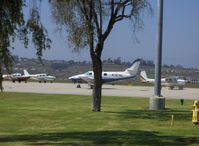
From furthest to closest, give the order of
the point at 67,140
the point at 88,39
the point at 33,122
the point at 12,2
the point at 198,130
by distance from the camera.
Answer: the point at 88,39, the point at 33,122, the point at 198,130, the point at 67,140, the point at 12,2

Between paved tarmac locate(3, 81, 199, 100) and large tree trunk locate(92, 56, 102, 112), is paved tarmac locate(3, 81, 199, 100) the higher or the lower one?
the lower one

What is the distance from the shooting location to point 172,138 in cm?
1639

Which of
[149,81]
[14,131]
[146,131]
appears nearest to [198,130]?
[146,131]

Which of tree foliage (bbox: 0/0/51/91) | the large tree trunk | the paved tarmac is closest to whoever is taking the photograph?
tree foliage (bbox: 0/0/51/91)

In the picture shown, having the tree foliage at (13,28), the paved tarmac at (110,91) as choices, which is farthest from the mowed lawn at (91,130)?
the paved tarmac at (110,91)

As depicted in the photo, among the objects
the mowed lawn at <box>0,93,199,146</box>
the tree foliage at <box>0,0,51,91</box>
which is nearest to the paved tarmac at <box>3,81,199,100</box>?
the mowed lawn at <box>0,93,199,146</box>

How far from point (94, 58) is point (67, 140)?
1425 centimetres

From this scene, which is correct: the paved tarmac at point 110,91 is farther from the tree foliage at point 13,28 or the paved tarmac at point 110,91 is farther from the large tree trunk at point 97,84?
the tree foliage at point 13,28

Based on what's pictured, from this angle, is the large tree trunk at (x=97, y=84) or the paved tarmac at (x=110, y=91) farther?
the paved tarmac at (x=110, y=91)

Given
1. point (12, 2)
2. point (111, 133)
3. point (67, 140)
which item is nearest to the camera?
point (12, 2)

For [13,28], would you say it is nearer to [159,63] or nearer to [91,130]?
[91,130]

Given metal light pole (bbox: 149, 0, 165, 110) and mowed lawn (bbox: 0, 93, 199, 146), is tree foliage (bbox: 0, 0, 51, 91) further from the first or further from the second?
metal light pole (bbox: 149, 0, 165, 110)

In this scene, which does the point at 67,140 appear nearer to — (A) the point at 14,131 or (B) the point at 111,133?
(B) the point at 111,133

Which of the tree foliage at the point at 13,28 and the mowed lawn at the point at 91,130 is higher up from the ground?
the tree foliage at the point at 13,28
